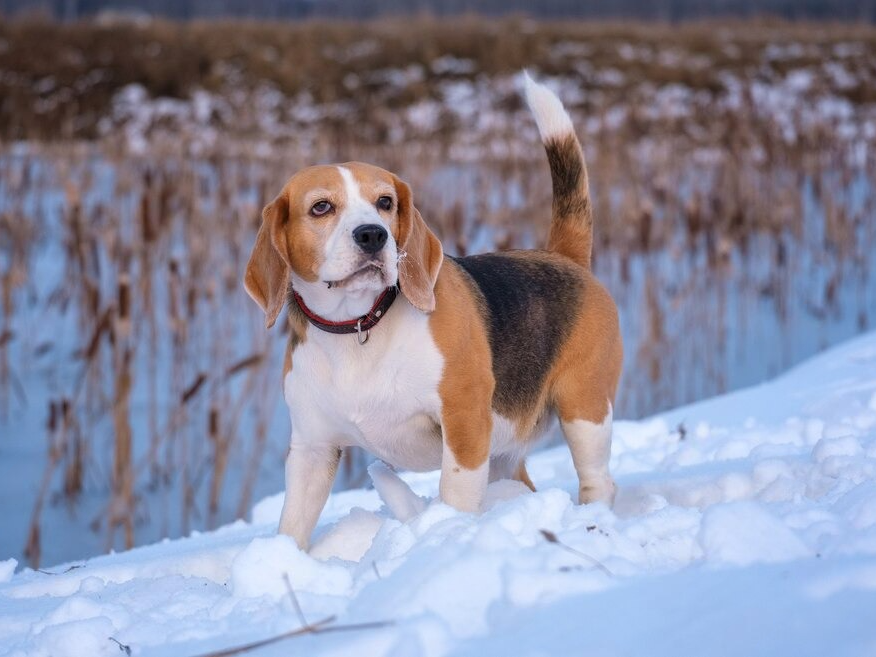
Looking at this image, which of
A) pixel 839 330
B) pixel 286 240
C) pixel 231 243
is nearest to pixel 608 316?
pixel 286 240

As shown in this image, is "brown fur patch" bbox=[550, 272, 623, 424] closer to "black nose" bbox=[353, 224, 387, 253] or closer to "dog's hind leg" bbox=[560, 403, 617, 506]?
"dog's hind leg" bbox=[560, 403, 617, 506]

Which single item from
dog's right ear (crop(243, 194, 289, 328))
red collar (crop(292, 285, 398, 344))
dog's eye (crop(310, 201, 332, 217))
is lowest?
red collar (crop(292, 285, 398, 344))

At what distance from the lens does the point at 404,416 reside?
262 centimetres

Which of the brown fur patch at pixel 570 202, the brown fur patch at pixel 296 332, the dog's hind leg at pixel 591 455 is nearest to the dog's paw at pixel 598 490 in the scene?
the dog's hind leg at pixel 591 455

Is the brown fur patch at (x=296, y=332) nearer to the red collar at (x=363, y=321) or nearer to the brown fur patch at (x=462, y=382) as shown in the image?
the red collar at (x=363, y=321)

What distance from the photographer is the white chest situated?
8.43ft

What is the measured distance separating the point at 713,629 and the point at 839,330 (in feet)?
19.9

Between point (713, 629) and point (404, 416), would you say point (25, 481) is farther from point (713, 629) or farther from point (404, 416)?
point (713, 629)

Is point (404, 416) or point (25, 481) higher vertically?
point (404, 416)

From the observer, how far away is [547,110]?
3.34 m

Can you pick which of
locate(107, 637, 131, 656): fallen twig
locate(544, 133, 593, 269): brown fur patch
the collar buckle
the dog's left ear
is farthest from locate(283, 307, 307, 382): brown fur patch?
locate(544, 133, 593, 269): brown fur patch

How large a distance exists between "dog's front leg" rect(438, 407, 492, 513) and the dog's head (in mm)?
293

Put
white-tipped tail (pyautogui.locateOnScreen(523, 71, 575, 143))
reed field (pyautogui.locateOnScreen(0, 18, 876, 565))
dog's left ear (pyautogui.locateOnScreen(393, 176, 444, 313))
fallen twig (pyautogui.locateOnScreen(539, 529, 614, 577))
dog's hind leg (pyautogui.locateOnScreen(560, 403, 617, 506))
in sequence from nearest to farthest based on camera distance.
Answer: fallen twig (pyautogui.locateOnScreen(539, 529, 614, 577))
dog's left ear (pyautogui.locateOnScreen(393, 176, 444, 313))
dog's hind leg (pyautogui.locateOnScreen(560, 403, 617, 506))
white-tipped tail (pyautogui.locateOnScreen(523, 71, 575, 143))
reed field (pyautogui.locateOnScreen(0, 18, 876, 565))

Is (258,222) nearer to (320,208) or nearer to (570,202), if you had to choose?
(570,202)
